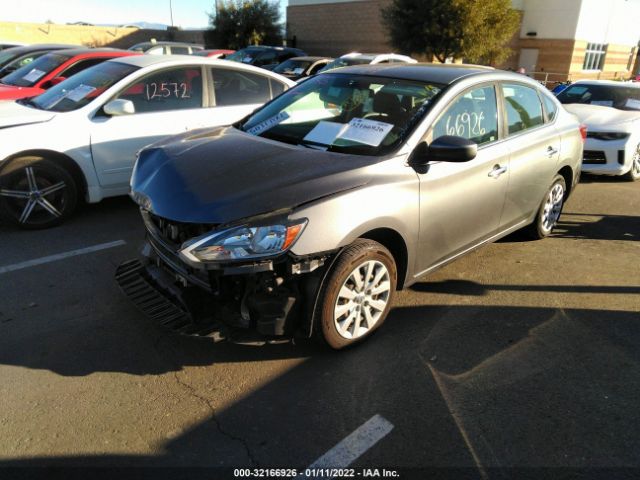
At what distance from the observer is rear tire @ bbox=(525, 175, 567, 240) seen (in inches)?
196

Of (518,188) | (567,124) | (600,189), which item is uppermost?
(567,124)

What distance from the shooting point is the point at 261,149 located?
11.4ft

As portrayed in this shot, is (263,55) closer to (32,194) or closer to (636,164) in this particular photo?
(636,164)

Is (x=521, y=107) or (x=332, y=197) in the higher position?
(x=521, y=107)

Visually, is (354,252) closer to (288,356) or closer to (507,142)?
(288,356)

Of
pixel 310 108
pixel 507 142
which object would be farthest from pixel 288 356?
pixel 507 142

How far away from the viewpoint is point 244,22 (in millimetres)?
33062

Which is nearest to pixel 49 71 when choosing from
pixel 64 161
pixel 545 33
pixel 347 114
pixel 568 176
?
pixel 64 161

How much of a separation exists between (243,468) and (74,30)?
1488 inches

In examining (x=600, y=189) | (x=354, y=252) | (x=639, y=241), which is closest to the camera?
(x=354, y=252)

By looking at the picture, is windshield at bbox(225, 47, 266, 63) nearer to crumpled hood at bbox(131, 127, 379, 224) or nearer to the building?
the building

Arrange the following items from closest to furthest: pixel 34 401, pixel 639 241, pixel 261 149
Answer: pixel 34 401, pixel 261 149, pixel 639 241

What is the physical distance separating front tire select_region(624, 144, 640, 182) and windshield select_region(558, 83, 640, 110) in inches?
40.0

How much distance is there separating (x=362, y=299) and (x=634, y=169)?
278 inches
